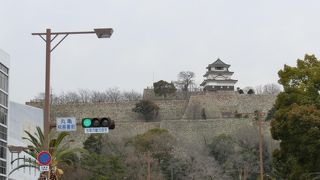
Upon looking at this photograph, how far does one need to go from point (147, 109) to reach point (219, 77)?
15.2 m

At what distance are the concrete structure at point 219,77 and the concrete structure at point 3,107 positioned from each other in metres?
76.7

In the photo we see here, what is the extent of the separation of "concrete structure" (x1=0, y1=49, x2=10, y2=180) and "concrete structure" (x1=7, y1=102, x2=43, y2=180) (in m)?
2.02

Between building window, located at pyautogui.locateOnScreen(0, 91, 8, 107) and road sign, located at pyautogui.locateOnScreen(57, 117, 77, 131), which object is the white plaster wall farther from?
road sign, located at pyautogui.locateOnScreen(57, 117, 77, 131)

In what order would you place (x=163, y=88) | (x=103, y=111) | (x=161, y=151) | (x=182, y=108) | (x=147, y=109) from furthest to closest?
(x=163, y=88) < (x=182, y=108) < (x=147, y=109) < (x=103, y=111) < (x=161, y=151)

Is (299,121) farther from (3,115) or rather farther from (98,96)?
(98,96)

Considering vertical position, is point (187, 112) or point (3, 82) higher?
point (187, 112)

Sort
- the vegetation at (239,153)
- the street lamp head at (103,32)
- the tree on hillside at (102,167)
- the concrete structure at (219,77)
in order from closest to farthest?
the street lamp head at (103,32) < the tree on hillside at (102,167) < the vegetation at (239,153) < the concrete structure at (219,77)

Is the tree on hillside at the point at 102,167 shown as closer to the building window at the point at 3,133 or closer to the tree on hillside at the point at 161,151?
the tree on hillside at the point at 161,151

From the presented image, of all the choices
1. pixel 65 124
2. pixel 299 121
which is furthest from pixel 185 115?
pixel 65 124

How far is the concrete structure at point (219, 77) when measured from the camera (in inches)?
5079

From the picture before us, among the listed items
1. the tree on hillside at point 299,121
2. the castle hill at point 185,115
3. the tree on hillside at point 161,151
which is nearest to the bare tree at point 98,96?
the castle hill at point 185,115

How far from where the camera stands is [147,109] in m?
120

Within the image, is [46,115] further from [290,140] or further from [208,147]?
[208,147]

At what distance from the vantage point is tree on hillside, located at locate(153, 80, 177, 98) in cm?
12725
